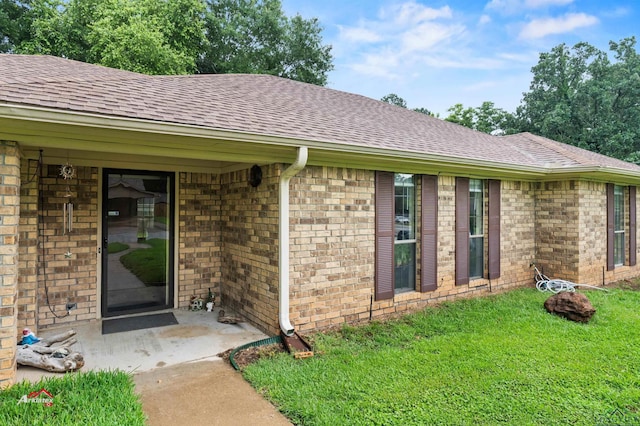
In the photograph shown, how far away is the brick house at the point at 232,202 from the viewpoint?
137 inches

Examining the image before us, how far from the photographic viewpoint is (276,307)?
4516 millimetres

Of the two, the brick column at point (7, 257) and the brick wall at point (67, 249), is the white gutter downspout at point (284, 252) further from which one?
the brick wall at point (67, 249)

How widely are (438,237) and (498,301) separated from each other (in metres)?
1.56

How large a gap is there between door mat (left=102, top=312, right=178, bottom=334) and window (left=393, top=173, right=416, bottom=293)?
11.0ft

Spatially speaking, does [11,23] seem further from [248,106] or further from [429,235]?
[429,235]

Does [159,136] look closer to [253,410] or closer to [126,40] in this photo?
[253,410]

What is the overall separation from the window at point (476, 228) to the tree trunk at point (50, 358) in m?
6.03

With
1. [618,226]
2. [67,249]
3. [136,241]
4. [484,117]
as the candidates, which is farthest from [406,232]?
[484,117]

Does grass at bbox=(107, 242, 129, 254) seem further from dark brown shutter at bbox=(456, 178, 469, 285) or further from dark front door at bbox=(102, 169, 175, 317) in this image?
dark brown shutter at bbox=(456, 178, 469, 285)

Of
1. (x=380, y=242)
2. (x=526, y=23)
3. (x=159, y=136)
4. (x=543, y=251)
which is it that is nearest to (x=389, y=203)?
(x=380, y=242)

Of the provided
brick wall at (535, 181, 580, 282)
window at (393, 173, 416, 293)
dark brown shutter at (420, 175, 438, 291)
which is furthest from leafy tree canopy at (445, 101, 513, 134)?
window at (393, 173, 416, 293)

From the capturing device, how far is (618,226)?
8.50 m

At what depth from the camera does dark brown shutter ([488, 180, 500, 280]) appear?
6855 millimetres

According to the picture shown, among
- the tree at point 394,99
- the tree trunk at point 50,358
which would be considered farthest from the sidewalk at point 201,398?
the tree at point 394,99
